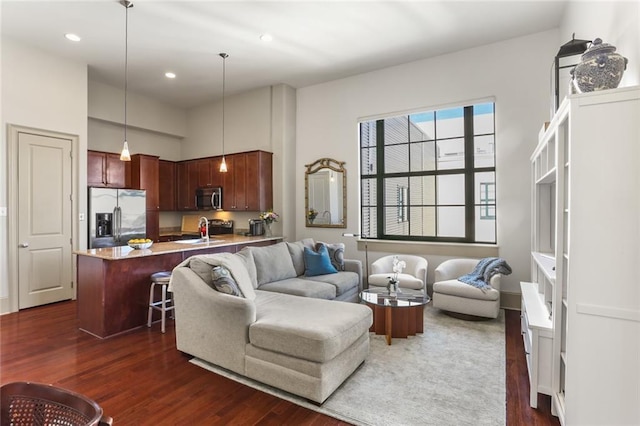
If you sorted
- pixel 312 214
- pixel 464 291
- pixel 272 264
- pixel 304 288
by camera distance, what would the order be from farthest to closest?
pixel 312 214 → pixel 272 264 → pixel 464 291 → pixel 304 288

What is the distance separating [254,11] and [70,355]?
390cm

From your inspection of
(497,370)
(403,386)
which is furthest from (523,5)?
(403,386)

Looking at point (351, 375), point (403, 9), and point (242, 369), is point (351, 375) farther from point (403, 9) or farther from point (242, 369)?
point (403, 9)

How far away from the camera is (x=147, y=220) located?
6.05 meters

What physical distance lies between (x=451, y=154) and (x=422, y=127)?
63 cm

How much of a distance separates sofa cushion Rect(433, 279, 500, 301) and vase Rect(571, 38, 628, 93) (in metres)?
2.50

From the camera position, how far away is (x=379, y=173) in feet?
17.8

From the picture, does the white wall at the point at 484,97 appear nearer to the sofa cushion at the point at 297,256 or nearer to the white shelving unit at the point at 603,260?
the sofa cushion at the point at 297,256

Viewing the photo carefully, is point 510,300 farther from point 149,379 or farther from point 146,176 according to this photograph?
point 146,176

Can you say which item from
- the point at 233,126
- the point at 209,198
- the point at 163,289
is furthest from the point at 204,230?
the point at 233,126

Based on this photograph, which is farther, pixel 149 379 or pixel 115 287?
pixel 115 287

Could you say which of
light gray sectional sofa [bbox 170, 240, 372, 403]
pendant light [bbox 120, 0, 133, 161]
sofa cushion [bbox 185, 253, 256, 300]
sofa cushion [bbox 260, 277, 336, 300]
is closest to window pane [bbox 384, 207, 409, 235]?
sofa cushion [bbox 260, 277, 336, 300]

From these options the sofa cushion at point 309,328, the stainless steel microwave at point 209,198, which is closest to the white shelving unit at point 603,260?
the sofa cushion at point 309,328

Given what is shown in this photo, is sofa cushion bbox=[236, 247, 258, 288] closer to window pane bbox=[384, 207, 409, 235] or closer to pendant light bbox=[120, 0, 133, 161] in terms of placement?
pendant light bbox=[120, 0, 133, 161]
